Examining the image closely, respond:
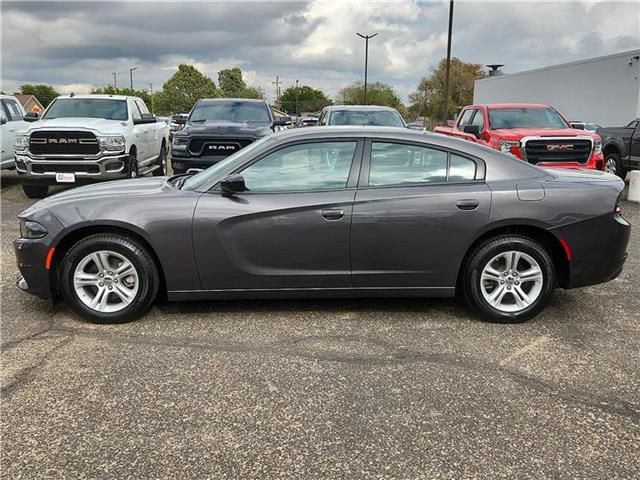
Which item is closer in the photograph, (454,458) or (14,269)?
(454,458)

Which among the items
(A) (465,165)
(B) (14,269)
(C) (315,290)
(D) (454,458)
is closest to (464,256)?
(A) (465,165)

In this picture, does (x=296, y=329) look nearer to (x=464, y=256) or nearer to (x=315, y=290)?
(x=315, y=290)

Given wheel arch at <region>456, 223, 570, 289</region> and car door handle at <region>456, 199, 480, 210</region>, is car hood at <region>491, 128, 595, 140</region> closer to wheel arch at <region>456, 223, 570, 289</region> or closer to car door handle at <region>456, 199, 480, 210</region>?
wheel arch at <region>456, 223, 570, 289</region>

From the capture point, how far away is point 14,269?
5770 millimetres

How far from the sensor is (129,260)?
4.16 metres

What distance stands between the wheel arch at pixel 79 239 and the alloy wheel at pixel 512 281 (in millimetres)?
2492

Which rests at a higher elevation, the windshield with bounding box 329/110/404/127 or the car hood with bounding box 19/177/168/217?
the windshield with bounding box 329/110/404/127

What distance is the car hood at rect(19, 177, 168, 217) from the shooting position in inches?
167

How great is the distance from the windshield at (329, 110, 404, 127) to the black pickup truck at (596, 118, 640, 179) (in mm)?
5435

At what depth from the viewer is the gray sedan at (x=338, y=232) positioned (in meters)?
4.13

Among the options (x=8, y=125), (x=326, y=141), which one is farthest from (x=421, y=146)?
(x=8, y=125)

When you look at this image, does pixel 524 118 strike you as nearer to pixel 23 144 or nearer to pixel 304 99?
pixel 23 144

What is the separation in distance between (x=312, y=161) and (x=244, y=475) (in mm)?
2482

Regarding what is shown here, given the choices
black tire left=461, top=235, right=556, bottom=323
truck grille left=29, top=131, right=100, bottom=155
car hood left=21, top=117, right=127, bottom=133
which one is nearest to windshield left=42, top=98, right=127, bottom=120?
car hood left=21, top=117, right=127, bottom=133
